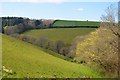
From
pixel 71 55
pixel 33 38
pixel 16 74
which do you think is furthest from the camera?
pixel 33 38

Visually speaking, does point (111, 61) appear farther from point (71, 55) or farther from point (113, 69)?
point (71, 55)

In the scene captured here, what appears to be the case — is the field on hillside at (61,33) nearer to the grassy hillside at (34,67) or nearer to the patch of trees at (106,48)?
the patch of trees at (106,48)

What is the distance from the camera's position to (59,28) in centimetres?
10800

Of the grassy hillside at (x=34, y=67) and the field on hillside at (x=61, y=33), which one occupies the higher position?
the field on hillside at (x=61, y=33)

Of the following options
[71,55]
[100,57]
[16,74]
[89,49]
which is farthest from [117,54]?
[71,55]

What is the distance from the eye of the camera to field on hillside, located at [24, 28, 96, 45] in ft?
347

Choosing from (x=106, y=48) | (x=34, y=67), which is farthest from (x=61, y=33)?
(x=34, y=67)

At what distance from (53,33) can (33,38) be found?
445 inches

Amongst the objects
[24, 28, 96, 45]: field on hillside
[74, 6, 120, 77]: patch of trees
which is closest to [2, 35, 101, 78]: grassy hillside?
[74, 6, 120, 77]: patch of trees

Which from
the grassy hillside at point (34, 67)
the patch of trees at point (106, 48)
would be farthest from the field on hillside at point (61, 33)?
the grassy hillside at point (34, 67)

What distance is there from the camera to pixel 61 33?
4382 inches

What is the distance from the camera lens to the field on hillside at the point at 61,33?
105625 mm

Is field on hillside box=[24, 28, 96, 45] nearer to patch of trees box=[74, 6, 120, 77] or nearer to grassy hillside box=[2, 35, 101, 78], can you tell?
patch of trees box=[74, 6, 120, 77]

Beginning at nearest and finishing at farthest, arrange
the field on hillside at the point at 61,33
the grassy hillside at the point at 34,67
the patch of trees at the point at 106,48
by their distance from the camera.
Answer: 1. the grassy hillside at the point at 34,67
2. the patch of trees at the point at 106,48
3. the field on hillside at the point at 61,33
